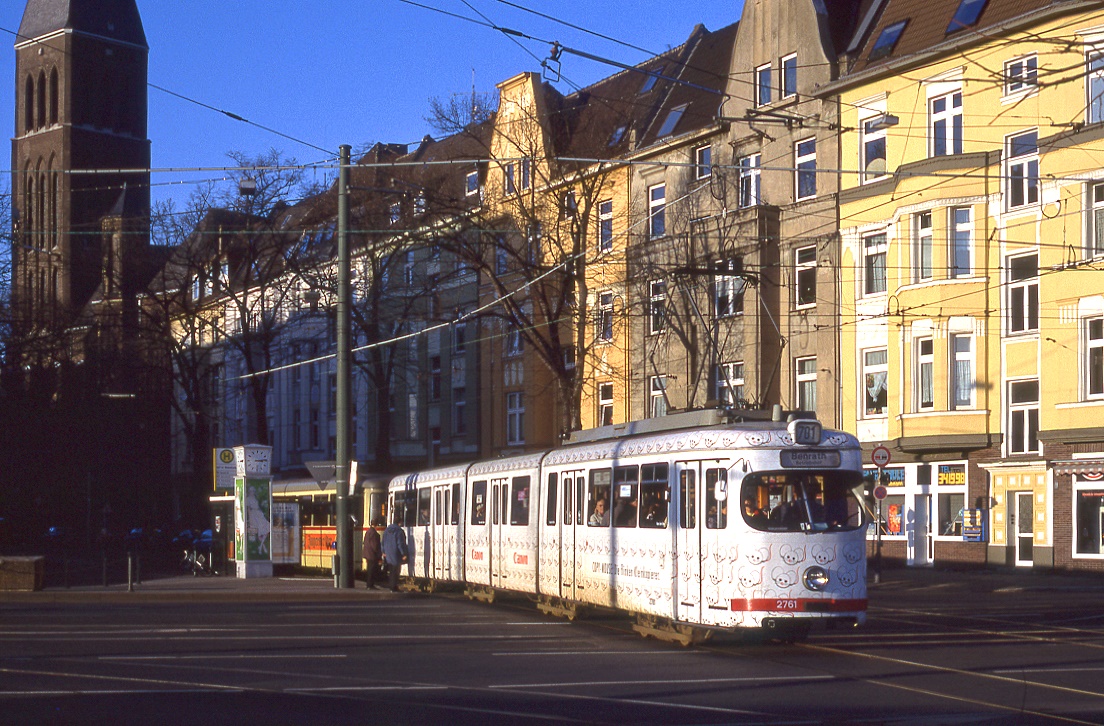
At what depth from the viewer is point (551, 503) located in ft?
81.5

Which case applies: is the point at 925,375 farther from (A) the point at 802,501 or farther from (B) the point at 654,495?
(A) the point at 802,501

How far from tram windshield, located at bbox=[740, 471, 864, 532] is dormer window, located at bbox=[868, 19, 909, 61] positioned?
26241mm

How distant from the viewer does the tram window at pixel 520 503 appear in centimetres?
2616

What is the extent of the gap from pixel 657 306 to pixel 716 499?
25527mm

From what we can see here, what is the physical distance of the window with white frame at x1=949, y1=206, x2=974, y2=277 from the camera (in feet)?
128

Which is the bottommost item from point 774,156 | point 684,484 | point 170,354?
point 684,484

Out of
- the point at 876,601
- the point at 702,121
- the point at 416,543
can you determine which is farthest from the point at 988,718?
the point at 702,121

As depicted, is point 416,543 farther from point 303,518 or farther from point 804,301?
point 804,301

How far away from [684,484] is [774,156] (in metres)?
26.6

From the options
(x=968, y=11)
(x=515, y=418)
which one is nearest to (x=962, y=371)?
(x=968, y=11)

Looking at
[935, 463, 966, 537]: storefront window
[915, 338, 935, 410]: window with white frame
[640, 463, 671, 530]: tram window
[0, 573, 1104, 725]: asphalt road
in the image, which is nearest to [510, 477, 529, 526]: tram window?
[0, 573, 1104, 725]: asphalt road

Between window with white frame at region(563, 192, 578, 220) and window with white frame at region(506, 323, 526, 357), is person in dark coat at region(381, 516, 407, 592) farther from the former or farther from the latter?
window with white frame at region(506, 323, 526, 357)

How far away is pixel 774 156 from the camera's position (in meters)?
44.4

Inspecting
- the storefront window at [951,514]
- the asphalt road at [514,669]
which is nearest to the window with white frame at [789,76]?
the storefront window at [951,514]
